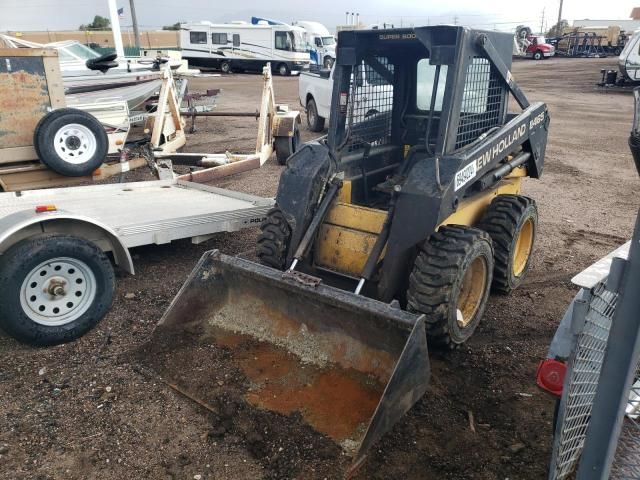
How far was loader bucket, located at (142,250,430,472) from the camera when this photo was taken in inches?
119

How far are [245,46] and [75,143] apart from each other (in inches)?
1087

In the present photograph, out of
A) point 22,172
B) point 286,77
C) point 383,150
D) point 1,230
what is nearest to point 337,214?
point 383,150

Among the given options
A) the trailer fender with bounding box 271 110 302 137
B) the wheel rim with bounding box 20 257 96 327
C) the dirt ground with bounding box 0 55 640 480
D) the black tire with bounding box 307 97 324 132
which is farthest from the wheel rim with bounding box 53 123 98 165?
the black tire with bounding box 307 97 324 132

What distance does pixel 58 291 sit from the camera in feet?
12.6

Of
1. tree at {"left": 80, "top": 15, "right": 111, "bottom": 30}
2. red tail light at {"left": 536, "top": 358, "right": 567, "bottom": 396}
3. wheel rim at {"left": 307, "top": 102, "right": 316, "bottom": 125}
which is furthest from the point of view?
tree at {"left": 80, "top": 15, "right": 111, "bottom": 30}

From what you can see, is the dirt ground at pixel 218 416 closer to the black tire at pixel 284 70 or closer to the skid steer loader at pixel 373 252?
the skid steer loader at pixel 373 252

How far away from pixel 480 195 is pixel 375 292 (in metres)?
1.44

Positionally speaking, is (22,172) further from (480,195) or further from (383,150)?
(480,195)

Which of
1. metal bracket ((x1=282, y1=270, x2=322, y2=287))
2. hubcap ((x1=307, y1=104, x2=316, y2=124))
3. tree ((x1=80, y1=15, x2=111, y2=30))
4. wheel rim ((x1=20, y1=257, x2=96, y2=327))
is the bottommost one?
hubcap ((x1=307, y1=104, x2=316, y2=124))

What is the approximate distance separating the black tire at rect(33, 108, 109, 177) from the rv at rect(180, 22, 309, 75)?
25578 millimetres

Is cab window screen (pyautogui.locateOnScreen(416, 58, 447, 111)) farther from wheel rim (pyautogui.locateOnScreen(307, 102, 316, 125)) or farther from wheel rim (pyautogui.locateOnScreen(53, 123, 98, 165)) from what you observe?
wheel rim (pyautogui.locateOnScreen(307, 102, 316, 125))

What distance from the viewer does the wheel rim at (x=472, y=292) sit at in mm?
4113

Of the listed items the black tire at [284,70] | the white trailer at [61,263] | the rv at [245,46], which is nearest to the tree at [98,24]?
the rv at [245,46]

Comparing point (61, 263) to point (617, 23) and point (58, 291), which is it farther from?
point (617, 23)
